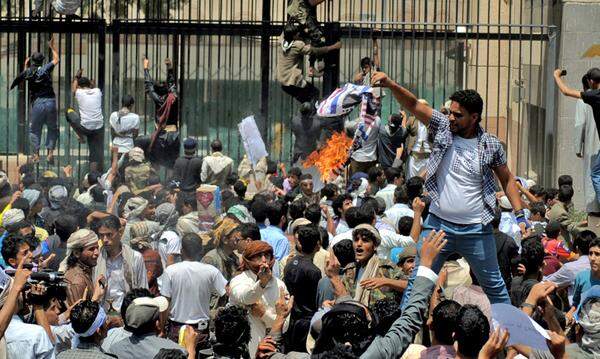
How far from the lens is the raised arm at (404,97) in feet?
29.2

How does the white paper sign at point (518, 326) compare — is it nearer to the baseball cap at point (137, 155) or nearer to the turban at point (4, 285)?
the turban at point (4, 285)

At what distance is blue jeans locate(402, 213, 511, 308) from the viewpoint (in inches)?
361

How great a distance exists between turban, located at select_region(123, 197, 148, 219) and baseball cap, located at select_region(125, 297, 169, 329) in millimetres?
5187

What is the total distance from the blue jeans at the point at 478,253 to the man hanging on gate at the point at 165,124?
9770 mm

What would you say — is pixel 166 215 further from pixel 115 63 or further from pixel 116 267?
pixel 115 63

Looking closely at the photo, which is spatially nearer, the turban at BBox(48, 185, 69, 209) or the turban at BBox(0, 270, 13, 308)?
the turban at BBox(0, 270, 13, 308)

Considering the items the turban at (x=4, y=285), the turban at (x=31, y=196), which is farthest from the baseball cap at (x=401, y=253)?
the turban at (x=31, y=196)

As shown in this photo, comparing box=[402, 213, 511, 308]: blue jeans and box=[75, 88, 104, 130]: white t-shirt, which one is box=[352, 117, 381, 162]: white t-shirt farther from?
box=[402, 213, 511, 308]: blue jeans

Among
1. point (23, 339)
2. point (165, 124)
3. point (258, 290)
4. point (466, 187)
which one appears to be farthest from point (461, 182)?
point (165, 124)

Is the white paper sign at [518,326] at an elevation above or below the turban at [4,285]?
above

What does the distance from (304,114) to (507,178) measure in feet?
28.8

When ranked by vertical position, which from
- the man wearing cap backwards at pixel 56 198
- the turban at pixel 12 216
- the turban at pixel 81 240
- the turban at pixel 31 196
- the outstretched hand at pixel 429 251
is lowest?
the man wearing cap backwards at pixel 56 198

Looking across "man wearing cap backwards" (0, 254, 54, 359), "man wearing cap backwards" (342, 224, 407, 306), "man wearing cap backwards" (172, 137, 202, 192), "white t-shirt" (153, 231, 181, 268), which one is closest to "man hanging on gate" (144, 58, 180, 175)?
"man wearing cap backwards" (172, 137, 202, 192)

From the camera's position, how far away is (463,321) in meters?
6.70
